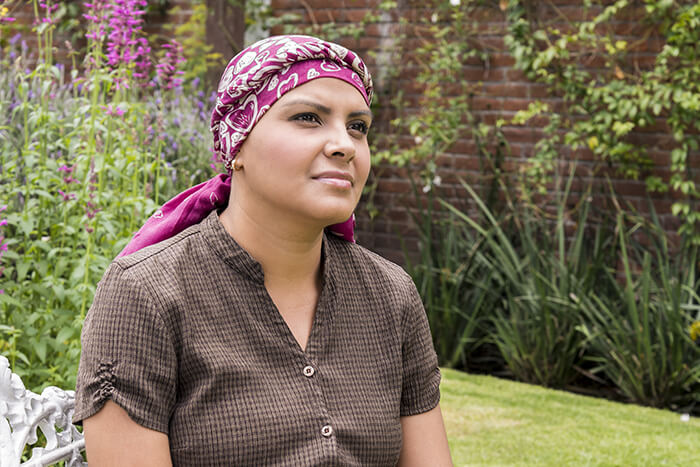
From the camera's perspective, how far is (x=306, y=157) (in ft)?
5.15

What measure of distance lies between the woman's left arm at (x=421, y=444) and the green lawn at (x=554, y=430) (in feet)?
5.87

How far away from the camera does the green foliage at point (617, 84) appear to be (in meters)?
4.97

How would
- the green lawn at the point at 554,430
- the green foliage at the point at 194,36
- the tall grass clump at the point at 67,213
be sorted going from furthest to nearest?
the green foliage at the point at 194,36, the green lawn at the point at 554,430, the tall grass clump at the point at 67,213

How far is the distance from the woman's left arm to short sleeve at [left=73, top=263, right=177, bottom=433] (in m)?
0.53

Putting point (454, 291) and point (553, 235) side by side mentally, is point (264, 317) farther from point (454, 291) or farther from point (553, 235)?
point (553, 235)

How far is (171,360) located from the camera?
1.49 m

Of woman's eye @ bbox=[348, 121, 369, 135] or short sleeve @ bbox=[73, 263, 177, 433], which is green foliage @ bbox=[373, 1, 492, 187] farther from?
short sleeve @ bbox=[73, 263, 177, 433]

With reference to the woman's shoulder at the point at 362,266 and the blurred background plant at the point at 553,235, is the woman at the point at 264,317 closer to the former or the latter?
the woman's shoulder at the point at 362,266

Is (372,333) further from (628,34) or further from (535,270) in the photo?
(628,34)

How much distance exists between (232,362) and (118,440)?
0.22 meters

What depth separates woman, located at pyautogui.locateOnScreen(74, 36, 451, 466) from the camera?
58.1 inches

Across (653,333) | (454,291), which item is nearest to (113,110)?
(454,291)

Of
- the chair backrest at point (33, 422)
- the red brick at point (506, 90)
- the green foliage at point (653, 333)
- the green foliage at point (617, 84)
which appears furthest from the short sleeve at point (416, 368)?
the red brick at point (506, 90)

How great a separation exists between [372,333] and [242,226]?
33 cm
